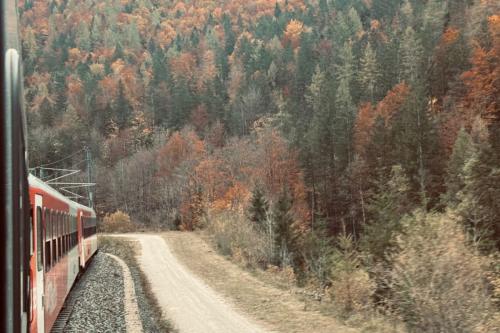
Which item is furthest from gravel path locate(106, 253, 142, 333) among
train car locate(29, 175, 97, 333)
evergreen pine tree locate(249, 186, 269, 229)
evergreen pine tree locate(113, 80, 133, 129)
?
evergreen pine tree locate(113, 80, 133, 129)

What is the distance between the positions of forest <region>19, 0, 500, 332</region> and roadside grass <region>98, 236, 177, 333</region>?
17.5 feet

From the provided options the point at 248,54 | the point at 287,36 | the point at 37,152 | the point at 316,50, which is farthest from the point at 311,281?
the point at 287,36

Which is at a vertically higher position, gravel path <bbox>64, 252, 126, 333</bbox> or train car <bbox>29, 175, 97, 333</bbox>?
train car <bbox>29, 175, 97, 333</bbox>

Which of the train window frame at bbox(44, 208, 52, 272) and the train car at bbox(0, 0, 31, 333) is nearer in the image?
the train car at bbox(0, 0, 31, 333)

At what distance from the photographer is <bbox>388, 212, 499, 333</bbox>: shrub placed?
9.88 m

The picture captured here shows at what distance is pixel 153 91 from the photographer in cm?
11788

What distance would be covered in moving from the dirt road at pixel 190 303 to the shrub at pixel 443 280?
512 centimetres

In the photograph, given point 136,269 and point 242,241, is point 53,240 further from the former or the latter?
point 242,241

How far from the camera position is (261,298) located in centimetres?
1816

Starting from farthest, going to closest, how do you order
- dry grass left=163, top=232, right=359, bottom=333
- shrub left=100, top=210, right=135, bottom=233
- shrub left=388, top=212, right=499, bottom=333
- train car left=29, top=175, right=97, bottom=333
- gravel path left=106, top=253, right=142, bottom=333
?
shrub left=100, top=210, right=135, bottom=233
gravel path left=106, top=253, right=142, bottom=333
dry grass left=163, top=232, right=359, bottom=333
shrub left=388, top=212, right=499, bottom=333
train car left=29, top=175, right=97, bottom=333

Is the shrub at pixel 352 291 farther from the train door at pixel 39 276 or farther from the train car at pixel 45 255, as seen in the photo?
the train door at pixel 39 276

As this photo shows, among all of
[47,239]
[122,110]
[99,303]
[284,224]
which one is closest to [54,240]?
[47,239]

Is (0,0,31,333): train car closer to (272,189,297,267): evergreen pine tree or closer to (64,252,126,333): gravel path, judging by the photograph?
(64,252,126,333): gravel path

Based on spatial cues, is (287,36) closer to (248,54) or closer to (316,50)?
(248,54)
